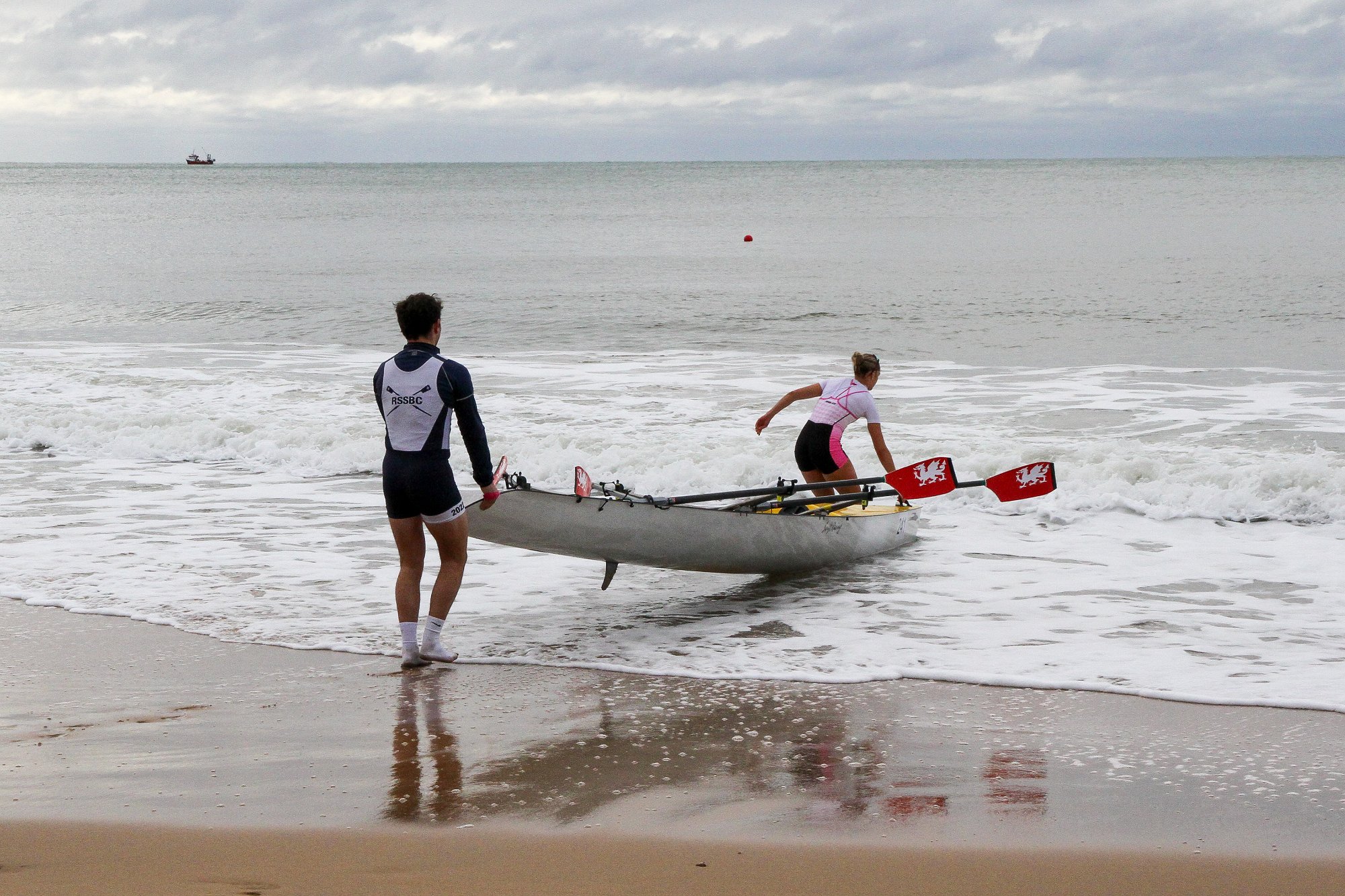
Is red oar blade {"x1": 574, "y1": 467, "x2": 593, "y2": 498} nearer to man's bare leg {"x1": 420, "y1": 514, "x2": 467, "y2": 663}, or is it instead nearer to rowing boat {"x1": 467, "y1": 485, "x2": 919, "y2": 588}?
rowing boat {"x1": 467, "y1": 485, "x2": 919, "y2": 588}

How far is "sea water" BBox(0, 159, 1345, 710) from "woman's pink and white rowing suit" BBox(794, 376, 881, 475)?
856mm

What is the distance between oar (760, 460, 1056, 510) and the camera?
800cm

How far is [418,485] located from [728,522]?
90.6 inches

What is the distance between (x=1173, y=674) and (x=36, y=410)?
41.7ft

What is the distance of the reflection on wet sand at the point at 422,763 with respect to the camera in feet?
12.5

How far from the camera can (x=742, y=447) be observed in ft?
39.4

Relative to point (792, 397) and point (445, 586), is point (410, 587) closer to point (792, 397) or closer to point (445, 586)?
point (445, 586)

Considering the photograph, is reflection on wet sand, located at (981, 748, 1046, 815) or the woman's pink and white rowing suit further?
the woman's pink and white rowing suit

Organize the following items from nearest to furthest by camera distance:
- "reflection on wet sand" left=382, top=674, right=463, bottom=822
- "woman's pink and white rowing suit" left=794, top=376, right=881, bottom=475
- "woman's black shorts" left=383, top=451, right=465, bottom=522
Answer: "reflection on wet sand" left=382, top=674, right=463, bottom=822 < "woman's black shorts" left=383, top=451, right=465, bottom=522 < "woman's pink and white rowing suit" left=794, top=376, right=881, bottom=475

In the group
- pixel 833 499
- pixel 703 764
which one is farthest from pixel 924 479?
pixel 703 764

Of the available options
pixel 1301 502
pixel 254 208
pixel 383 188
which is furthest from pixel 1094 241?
pixel 383 188

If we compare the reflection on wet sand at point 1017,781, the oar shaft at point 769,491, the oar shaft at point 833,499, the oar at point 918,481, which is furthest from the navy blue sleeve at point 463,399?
the oar shaft at point 833,499

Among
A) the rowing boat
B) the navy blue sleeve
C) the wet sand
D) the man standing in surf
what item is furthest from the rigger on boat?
the wet sand

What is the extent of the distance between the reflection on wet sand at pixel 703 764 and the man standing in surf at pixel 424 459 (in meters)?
0.48
